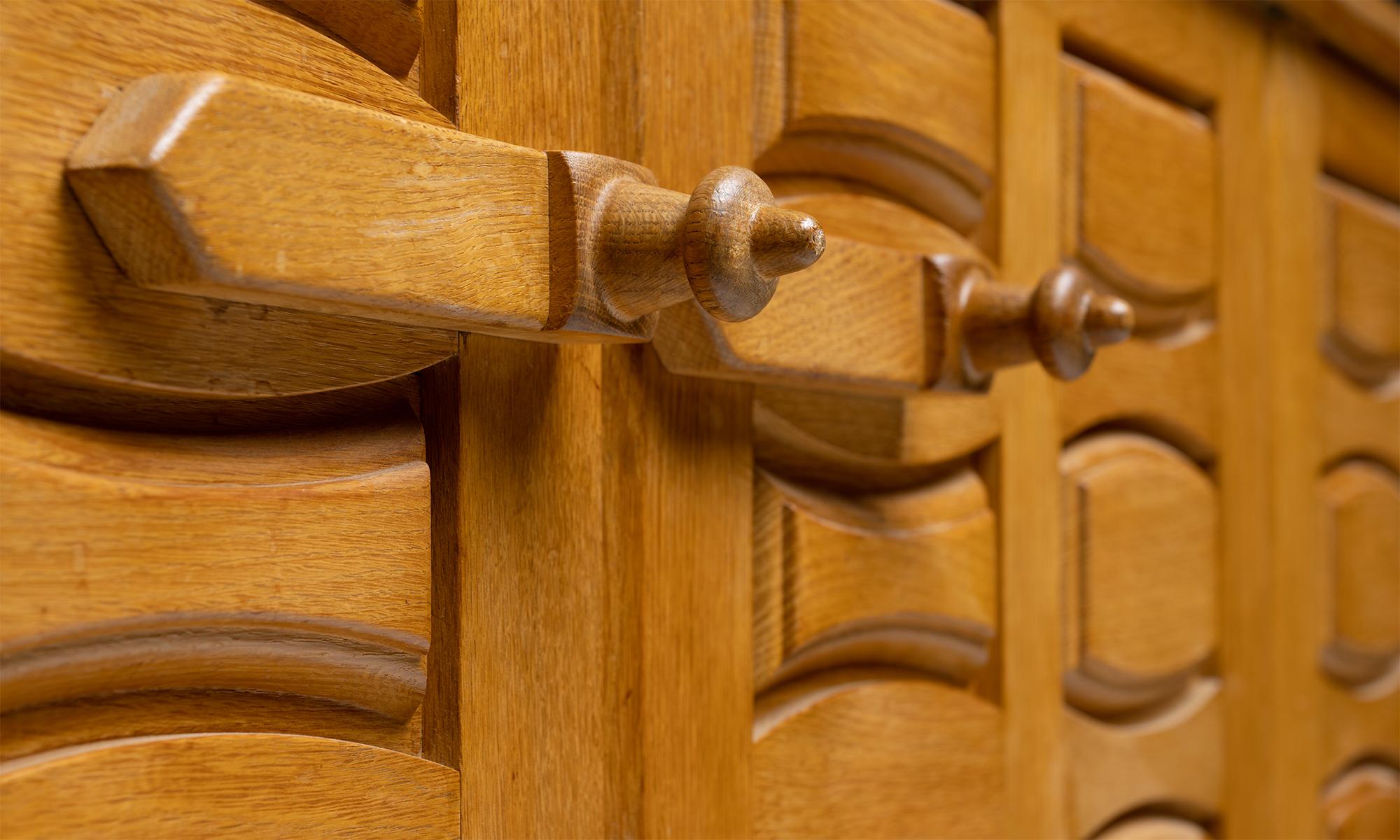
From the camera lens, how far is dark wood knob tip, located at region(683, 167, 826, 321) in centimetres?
Answer: 30

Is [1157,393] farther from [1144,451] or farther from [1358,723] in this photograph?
[1358,723]

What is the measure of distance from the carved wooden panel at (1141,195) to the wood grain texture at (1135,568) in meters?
0.08

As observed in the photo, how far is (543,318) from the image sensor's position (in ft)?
1.01

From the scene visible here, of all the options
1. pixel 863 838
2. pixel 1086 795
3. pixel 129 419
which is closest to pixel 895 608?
pixel 863 838

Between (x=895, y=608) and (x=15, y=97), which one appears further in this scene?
(x=895, y=608)

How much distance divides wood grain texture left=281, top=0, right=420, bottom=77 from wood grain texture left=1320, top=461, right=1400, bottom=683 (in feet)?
2.18

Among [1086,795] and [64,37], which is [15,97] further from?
[1086,795]

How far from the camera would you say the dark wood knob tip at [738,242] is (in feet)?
1.00

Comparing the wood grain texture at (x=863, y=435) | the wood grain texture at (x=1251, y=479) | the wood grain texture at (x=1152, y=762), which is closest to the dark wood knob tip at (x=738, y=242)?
the wood grain texture at (x=863, y=435)

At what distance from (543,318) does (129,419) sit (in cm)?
10

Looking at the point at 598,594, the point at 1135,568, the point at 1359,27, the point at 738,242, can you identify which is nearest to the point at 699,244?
the point at 738,242

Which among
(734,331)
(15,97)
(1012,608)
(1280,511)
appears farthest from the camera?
(1280,511)

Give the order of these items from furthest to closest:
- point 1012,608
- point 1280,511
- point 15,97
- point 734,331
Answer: point 1280,511 → point 1012,608 → point 734,331 → point 15,97

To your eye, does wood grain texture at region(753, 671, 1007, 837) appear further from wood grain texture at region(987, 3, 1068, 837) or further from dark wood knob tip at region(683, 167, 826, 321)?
dark wood knob tip at region(683, 167, 826, 321)
